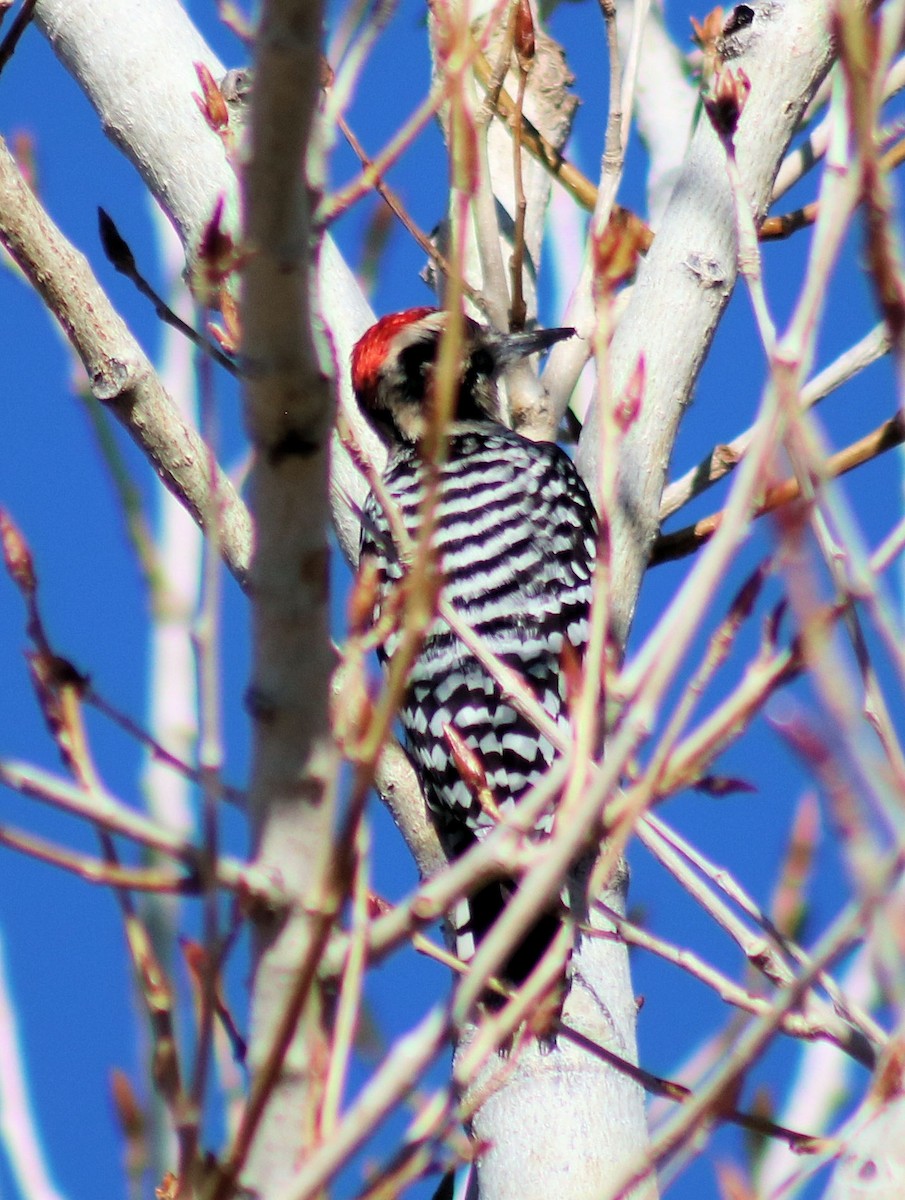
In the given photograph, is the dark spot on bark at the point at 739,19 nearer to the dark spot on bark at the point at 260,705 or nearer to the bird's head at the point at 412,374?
the bird's head at the point at 412,374

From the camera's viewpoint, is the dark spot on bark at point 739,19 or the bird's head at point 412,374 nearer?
the dark spot on bark at point 739,19

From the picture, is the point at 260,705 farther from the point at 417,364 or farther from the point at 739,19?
the point at 417,364

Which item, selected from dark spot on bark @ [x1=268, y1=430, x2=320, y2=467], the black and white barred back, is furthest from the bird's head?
dark spot on bark @ [x1=268, y1=430, x2=320, y2=467]

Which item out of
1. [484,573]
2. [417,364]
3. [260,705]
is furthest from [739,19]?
[260,705]

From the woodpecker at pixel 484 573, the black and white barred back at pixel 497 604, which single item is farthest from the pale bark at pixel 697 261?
the black and white barred back at pixel 497 604

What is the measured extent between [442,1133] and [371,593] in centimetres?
62

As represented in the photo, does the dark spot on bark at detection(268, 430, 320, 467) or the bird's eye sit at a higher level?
the bird's eye

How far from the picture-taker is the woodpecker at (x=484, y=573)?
4.23 metres

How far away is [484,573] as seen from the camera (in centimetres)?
464

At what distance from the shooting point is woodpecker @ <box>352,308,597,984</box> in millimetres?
4230

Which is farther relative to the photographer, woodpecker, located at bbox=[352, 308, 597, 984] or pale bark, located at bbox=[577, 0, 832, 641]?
woodpecker, located at bbox=[352, 308, 597, 984]

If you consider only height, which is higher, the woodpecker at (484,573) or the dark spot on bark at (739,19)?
the dark spot on bark at (739,19)

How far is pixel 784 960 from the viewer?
7.11 feet

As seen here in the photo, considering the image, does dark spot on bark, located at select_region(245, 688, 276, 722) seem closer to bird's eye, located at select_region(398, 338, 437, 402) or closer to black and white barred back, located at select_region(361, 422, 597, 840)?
black and white barred back, located at select_region(361, 422, 597, 840)
